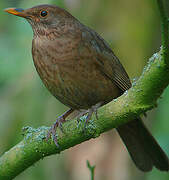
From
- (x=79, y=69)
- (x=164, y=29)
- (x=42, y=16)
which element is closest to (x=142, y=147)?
(x=79, y=69)

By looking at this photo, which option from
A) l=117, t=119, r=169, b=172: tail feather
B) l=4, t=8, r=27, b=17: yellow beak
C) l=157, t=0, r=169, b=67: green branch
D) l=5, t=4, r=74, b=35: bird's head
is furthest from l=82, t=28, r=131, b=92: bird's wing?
l=157, t=0, r=169, b=67: green branch

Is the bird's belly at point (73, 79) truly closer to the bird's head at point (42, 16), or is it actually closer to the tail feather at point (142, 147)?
the bird's head at point (42, 16)

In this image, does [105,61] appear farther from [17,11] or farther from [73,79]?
[17,11]

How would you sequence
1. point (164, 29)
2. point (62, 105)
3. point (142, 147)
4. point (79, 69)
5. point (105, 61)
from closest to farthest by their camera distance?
point (164, 29)
point (79, 69)
point (105, 61)
point (142, 147)
point (62, 105)

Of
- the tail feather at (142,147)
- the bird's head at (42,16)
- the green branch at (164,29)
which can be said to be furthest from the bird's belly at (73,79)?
the green branch at (164,29)

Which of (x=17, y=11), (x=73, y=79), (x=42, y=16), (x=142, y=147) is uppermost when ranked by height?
(x=17, y=11)

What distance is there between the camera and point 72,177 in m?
4.51

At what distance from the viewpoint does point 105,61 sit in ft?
12.3

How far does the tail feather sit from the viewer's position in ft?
12.0

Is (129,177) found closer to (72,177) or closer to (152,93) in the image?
(72,177)

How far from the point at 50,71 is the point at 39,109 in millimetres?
669

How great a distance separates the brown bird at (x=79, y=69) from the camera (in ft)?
11.6

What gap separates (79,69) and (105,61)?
13.9 inches

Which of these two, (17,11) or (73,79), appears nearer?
(73,79)
